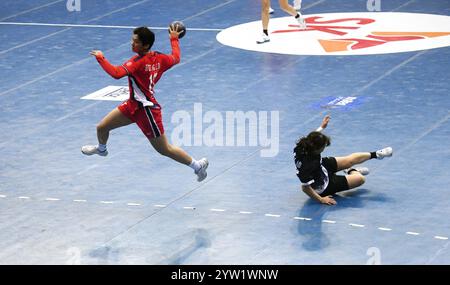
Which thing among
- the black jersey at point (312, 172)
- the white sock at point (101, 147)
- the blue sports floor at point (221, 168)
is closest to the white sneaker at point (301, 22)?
the blue sports floor at point (221, 168)

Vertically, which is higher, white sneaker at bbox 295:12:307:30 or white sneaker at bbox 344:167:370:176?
white sneaker at bbox 344:167:370:176

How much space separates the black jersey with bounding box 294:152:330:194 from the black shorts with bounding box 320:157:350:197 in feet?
0.18

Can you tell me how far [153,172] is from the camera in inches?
542

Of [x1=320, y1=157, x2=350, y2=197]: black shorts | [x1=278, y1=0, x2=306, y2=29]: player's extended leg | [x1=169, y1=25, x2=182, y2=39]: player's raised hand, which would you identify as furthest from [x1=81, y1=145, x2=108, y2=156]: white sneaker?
[x1=278, y1=0, x2=306, y2=29]: player's extended leg

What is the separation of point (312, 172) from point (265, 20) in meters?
8.32

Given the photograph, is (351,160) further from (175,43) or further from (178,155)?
(175,43)

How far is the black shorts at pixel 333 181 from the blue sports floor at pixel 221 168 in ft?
0.54

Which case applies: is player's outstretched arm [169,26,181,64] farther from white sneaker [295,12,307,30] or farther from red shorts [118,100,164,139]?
white sneaker [295,12,307,30]

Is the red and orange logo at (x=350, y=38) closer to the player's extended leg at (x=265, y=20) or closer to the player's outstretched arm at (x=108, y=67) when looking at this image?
the player's extended leg at (x=265, y=20)

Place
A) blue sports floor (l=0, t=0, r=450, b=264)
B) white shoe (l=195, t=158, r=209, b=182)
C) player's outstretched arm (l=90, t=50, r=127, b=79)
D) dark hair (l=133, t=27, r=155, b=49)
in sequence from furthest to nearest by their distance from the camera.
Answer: white shoe (l=195, t=158, r=209, b=182) → dark hair (l=133, t=27, r=155, b=49) → player's outstretched arm (l=90, t=50, r=127, b=79) → blue sports floor (l=0, t=0, r=450, b=264)

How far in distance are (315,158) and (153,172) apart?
235 cm

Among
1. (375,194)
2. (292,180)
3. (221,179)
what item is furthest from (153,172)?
(375,194)

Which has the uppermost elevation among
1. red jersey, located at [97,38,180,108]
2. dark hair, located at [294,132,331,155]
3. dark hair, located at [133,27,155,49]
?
dark hair, located at [133,27,155,49]

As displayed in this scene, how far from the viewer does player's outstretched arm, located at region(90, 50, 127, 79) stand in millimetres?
12031
